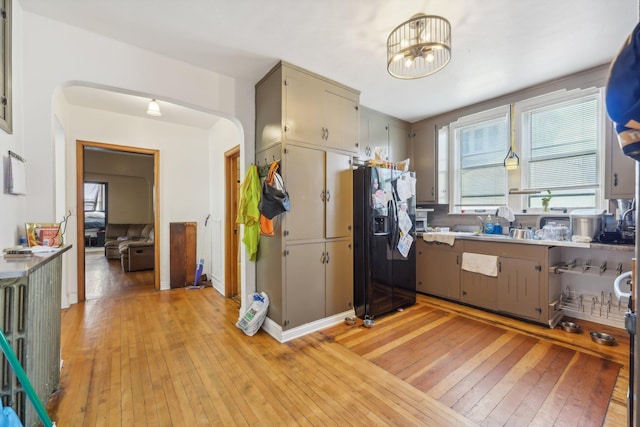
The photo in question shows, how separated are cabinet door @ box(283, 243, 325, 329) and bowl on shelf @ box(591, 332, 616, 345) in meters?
2.61

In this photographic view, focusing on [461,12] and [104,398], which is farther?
[461,12]

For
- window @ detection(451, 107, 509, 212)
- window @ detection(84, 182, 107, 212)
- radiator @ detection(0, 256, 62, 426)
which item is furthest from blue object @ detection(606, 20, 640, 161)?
window @ detection(84, 182, 107, 212)

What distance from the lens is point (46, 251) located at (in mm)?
1578

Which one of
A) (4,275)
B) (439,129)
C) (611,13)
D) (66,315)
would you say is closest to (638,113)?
(4,275)

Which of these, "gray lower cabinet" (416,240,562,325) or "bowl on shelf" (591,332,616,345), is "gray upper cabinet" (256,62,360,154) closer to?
"gray lower cabinet" (416,240,562,325)

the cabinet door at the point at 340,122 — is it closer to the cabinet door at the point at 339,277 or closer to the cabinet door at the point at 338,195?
the cabinet door at the point at 338,195

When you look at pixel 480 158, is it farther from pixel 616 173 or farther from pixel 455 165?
pixel 616 173

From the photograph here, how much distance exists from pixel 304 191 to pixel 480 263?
2.30m

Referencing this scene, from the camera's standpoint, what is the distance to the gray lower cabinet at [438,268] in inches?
135

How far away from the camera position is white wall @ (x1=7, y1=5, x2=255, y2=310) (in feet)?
6.21

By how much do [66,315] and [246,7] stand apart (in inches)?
152

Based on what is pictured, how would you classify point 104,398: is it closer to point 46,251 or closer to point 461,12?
point 46,251

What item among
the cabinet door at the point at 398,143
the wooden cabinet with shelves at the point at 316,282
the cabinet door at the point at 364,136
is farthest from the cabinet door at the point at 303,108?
the cabinet door at the point at 398,143

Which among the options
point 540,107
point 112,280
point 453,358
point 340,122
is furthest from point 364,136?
point 112,280
